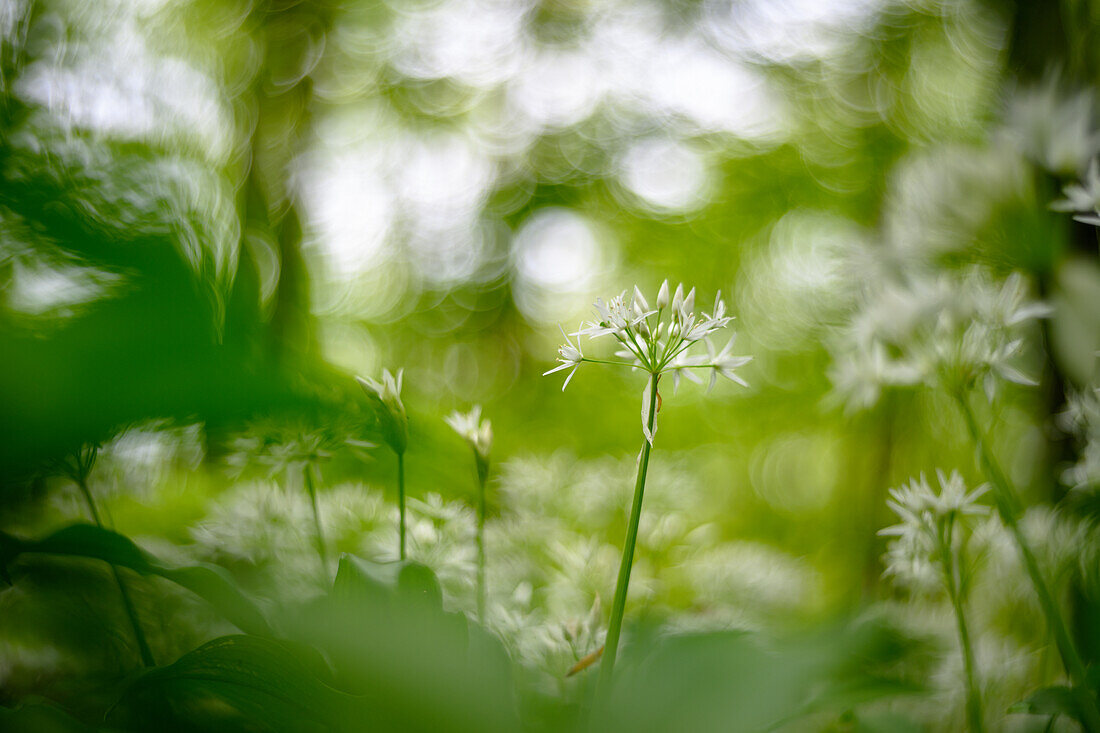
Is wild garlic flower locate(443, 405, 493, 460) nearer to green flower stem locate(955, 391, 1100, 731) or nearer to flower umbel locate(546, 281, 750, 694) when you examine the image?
flower umbel locate(546, 281, 750, 694)

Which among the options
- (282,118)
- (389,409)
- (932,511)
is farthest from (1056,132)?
(282,118)

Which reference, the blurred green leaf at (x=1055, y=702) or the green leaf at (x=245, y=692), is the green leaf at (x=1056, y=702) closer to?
the blurred green leaf at (x=1055, y=702)

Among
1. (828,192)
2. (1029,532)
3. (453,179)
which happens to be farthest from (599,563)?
(453,179)

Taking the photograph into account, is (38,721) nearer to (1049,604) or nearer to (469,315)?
(1049,604)

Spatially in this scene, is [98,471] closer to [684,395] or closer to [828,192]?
[828,192]

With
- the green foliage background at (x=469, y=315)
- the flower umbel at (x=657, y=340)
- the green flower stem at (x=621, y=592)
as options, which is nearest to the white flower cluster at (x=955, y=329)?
the green foliage background at (x=469, y=315)

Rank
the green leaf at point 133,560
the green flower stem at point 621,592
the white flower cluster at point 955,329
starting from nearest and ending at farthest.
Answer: the green leaf at point 133,560 → the green flower stem at point 621,592 → the white flower cluster at point 955,329
